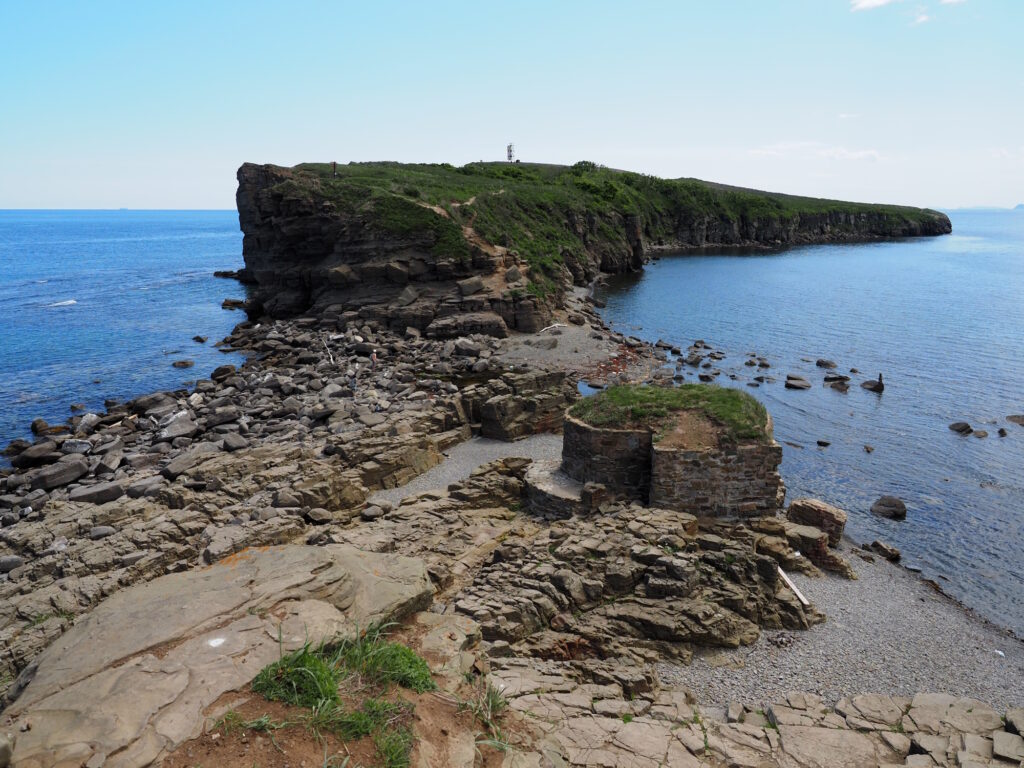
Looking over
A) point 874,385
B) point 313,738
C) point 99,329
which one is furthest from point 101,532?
point 99,329

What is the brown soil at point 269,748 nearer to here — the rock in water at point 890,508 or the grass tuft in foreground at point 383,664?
the grass tuft in foreground at point 383,664

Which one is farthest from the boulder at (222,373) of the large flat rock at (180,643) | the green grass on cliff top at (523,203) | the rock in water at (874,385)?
the rock in water at (874,385)

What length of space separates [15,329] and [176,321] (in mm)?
12092

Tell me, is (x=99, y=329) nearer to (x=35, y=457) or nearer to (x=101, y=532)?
(x=35, y=457)

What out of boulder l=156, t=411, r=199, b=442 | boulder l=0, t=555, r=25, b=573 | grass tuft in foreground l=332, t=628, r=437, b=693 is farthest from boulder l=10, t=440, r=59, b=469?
grass tuft in foreground l=332, t=628, r=437, b=693

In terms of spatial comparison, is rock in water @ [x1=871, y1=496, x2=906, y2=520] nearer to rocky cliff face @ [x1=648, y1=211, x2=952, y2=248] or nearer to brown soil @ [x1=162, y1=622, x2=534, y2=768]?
brown soil @ [x1=162, y1=622, x2=534, y2=768]

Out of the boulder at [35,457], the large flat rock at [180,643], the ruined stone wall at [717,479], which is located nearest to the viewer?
the large flat rock at [180,643]

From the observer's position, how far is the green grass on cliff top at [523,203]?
5284 centimetres

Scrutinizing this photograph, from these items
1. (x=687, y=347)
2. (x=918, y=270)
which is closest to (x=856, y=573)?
(x=687, y=347)

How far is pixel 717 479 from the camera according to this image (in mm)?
18828

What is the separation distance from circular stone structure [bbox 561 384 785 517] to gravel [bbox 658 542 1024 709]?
2.89 metres

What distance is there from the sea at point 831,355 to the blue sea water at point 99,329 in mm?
228

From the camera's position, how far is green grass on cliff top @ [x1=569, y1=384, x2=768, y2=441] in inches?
760

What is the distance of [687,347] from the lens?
160ft
